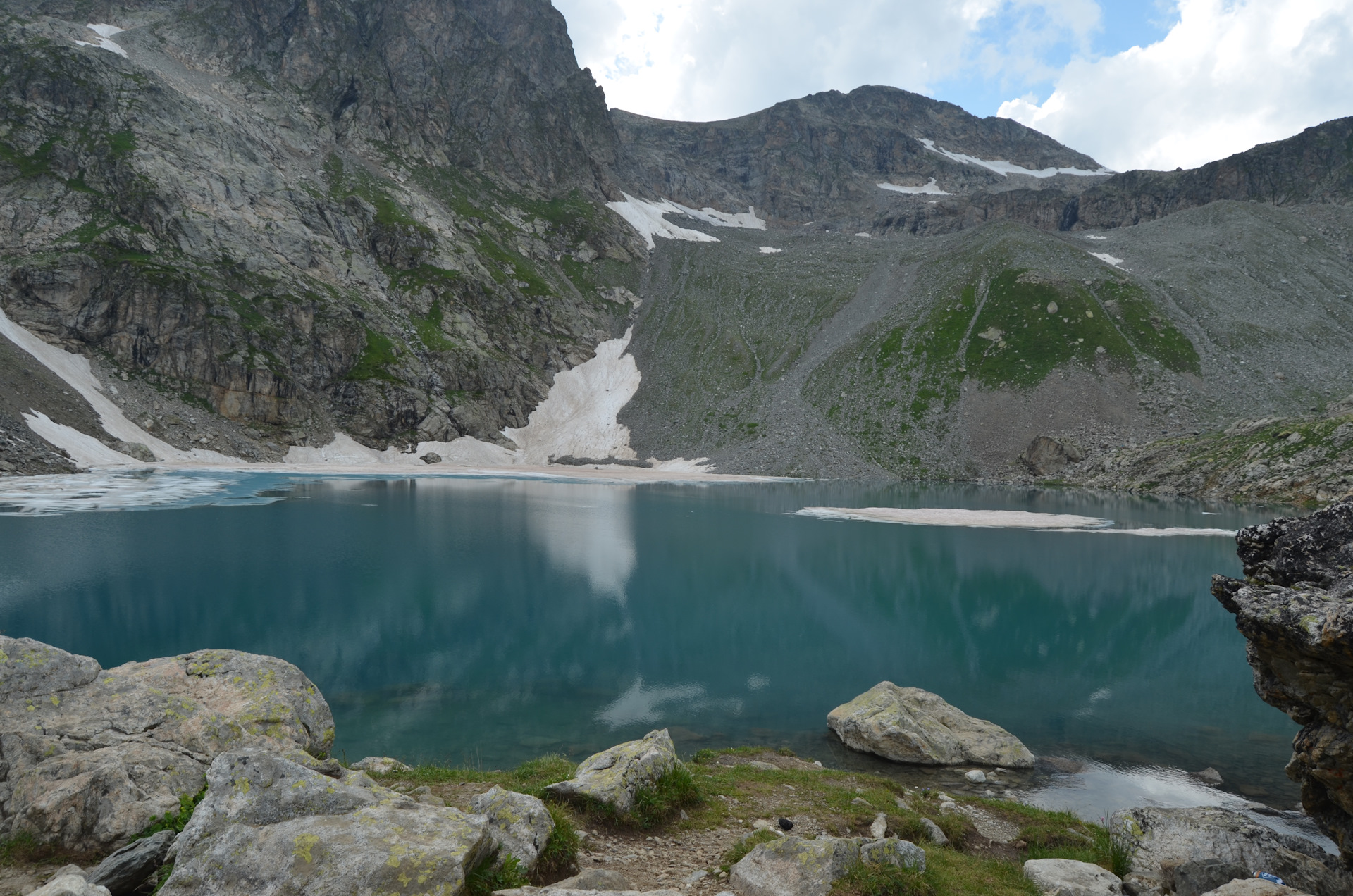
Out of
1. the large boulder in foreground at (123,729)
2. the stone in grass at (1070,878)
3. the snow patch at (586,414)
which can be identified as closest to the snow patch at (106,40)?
the snow patch at (586,414)

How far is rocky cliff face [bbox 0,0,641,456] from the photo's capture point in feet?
334

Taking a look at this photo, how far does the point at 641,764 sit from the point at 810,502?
70.6 metres

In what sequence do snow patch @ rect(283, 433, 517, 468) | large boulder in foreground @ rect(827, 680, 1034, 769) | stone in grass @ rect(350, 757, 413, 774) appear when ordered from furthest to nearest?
1. snow patch @ rect(283, 433, 517, 468)
2. large boulder in foreground @ rect(827, 680, 1034, 769)
3. stone in grass @ rect(350, 757, 413, 774)

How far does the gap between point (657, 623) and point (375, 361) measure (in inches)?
4050

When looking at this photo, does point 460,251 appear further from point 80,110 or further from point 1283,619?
point 1283,619

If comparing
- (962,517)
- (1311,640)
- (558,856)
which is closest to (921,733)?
(1311,640)

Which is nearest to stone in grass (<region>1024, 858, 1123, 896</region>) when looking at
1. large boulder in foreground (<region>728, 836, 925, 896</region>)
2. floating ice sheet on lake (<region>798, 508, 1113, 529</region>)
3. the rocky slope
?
large boulder in foreground (<region>728, 836, 925, 896</region>)

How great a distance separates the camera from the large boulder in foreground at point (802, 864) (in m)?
7.71

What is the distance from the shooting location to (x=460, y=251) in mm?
140125

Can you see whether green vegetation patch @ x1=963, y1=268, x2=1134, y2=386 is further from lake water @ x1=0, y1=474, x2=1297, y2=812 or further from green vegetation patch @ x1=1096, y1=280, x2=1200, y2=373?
lake water @ x1=0, y1=474, x2=1297, y2=812

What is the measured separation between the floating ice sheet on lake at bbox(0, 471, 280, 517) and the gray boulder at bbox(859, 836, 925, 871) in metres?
62.1

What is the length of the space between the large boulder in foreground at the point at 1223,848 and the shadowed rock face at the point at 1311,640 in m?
0.51

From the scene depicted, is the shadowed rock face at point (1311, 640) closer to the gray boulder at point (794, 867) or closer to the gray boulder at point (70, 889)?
the gray boulder at point (794, 867)

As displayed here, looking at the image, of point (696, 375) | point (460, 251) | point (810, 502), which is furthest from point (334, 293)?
point (810, 502)
